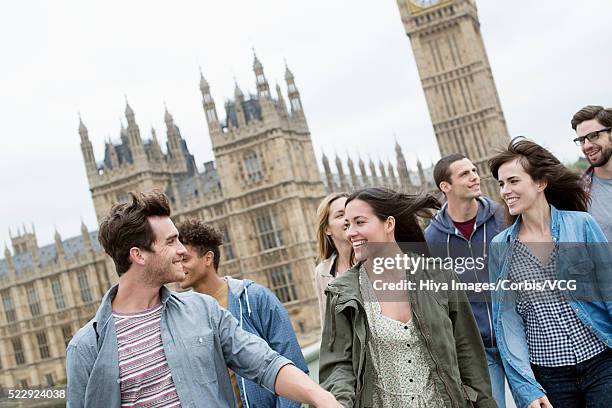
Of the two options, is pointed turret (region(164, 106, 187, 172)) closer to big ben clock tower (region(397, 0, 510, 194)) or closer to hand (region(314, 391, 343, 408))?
big ben clock tower (region(397, 0, 510, 194))

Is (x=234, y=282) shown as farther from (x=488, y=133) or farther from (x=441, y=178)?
(x=488, y=133)

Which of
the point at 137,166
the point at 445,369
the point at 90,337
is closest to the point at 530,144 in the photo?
the point at 445,369

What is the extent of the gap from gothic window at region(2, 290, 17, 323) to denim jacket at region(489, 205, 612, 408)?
1776 inches

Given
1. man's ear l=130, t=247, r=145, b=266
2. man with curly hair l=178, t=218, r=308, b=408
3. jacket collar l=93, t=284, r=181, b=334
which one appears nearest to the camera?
jacket collar l=93, t=284, r=181, b=334

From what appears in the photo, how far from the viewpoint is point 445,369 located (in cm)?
343

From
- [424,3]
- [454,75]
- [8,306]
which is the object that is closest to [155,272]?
[8,306]

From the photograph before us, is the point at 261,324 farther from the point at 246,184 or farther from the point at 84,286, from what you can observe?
the point at 84,286

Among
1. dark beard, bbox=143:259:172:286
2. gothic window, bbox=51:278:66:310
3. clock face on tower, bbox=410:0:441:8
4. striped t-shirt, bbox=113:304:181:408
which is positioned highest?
clock face on tower, bbox=410:0:441:8

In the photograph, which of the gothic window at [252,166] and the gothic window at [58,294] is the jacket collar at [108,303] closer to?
the gothic window at [252,166]

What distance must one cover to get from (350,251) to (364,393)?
211 cm

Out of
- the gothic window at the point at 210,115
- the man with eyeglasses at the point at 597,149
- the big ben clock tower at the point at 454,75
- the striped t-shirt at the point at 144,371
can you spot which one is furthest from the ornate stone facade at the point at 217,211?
the striped t-shirt at the point at 144,371

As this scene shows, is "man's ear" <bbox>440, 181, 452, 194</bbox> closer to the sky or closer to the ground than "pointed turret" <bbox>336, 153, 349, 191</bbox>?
closer to the ground

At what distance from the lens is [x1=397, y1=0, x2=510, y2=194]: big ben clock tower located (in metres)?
48.2

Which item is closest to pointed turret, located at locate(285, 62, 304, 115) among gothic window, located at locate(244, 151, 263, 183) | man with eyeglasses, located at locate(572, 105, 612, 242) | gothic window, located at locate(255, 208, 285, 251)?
gothic window, located at locate(244, 151, 263, 183)
